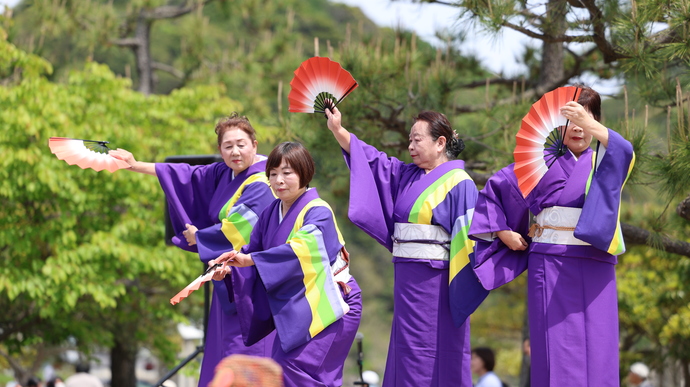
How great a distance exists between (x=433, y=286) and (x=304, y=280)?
642mm

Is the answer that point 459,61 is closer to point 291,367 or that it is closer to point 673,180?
point 673,180

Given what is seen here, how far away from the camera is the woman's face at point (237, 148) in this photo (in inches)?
162

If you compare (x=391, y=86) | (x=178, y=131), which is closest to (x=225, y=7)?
(x=178, y=131)

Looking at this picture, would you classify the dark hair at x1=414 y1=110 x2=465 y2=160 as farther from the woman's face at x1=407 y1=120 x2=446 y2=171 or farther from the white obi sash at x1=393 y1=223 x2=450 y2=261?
the white obi sash at x1=393 y1=223 x2=450 y2=261

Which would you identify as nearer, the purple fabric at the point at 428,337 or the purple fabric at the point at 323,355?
the purple fabric at the point at 323,355

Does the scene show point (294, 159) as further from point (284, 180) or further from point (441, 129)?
point (441, 129)

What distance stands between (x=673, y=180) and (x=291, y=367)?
7.86ft

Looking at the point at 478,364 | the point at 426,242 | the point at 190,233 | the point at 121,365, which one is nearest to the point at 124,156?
the point at 190,233

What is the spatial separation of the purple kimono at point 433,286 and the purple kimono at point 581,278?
1.14 feet

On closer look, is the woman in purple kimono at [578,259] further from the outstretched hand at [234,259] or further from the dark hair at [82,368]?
the dark hair at [82,368]

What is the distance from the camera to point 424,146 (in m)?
3.73

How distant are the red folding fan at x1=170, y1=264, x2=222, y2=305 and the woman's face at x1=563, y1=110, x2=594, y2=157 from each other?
1685 mm

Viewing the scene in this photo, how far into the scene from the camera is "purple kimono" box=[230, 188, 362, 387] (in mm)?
3367

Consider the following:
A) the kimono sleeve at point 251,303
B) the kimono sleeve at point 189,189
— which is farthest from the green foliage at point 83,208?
the kimono sleeve at point 251,303
